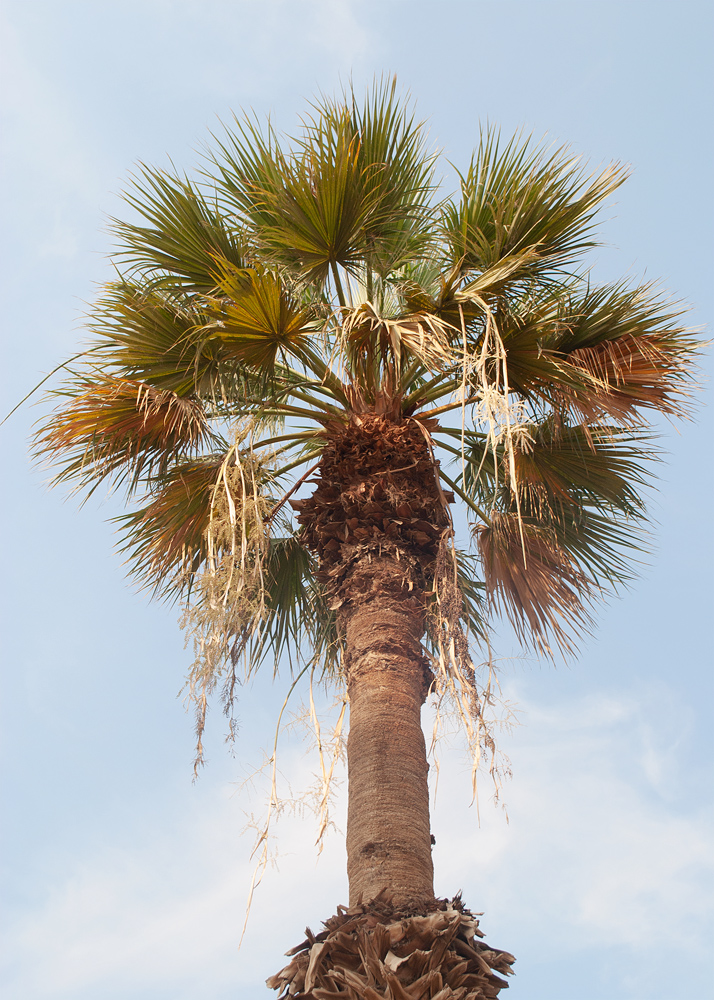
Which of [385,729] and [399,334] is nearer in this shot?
[385,729]

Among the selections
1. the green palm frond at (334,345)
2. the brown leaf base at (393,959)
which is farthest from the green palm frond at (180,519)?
the brown leaf base at (393,959)

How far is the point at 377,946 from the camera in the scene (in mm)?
3475

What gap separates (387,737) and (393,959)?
114cm

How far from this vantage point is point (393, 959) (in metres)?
3.42

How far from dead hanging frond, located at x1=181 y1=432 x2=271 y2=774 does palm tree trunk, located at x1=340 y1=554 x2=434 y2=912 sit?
1.96 feet

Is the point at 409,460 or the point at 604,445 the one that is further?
the point at 604,445

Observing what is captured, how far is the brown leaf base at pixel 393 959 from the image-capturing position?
133 inches

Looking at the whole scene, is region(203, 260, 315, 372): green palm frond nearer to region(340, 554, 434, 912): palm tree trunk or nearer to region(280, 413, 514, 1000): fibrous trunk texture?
region(280, 413, 514, 1000): fibrous trunk texture

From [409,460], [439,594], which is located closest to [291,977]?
[439,594]

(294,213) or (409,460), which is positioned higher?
(294,213)

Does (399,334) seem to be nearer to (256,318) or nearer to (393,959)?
(256,318)

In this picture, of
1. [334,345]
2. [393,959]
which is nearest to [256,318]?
[334,345]

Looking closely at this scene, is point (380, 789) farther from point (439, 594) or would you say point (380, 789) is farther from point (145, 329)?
point (145, 329)

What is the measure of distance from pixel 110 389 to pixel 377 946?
3.59 m
